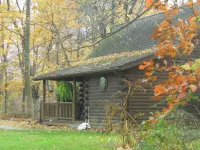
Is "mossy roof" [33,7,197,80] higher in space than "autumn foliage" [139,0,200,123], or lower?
higher

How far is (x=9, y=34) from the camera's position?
1237 inches

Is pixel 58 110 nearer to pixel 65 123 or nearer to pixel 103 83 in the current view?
pixel 65 123

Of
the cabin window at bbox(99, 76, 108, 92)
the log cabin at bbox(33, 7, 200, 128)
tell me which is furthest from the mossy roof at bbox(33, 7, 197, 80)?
the cabin window at bbox(99, 76, 108, 92)

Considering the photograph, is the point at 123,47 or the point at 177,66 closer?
the point at 177,66

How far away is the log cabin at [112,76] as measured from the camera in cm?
1594

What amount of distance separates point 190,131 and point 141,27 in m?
14.2

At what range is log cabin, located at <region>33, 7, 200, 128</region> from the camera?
15.9 m

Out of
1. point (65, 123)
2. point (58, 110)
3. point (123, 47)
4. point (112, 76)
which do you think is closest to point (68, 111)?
point (65, 123)

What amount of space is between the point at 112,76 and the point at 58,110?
478 centimetres

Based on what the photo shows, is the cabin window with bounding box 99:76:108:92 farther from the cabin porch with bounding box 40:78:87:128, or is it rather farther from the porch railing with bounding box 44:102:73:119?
the porch railing with bounding box 44:102:73:119

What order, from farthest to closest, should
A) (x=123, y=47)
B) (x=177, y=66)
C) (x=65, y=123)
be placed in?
1. (x=123, y=47)
2. (x=65, y=123)
3. (x=177, y=66)

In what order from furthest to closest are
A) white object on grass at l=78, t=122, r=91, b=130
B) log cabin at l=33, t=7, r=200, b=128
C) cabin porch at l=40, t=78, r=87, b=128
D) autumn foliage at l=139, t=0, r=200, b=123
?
cabin porch at l=40, t=78, r=87, b=128, white object on grass at l=78, t=122, r=91, b=130, log cabin at l=33, t=7, r=200, b=128, autumn foliage at l=139, t=0, r=200, b=123

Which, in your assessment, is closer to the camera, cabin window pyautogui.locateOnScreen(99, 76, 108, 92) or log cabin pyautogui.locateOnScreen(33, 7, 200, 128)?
log cabin pyautogui.locateOnScreen(33, 7, 200, 128)

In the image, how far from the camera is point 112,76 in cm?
1661
